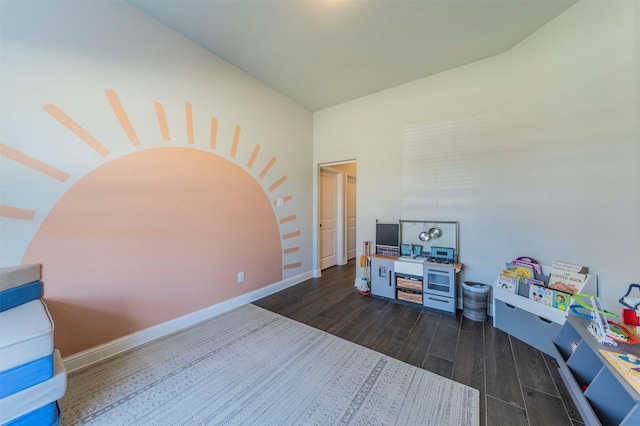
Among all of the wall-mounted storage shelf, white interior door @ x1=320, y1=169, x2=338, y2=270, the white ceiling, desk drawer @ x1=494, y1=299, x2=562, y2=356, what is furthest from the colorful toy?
white interior door @ x1=320, y1=169, x2=338, y2=270

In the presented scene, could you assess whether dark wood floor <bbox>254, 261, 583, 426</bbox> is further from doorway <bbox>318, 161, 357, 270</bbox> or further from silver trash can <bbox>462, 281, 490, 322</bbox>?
doorway <bbox>318, 161, 357, 270</bbox>

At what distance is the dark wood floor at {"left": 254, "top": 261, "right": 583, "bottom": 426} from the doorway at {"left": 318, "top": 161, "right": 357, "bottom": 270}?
1.43 metres

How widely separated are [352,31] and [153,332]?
362cm

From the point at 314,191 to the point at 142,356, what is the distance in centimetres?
313

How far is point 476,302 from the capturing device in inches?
99.5

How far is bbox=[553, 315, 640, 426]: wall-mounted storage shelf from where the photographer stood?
1132 millimetres

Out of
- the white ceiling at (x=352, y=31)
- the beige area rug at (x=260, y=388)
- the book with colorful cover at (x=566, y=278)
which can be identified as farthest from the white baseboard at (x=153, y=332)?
the book with colorful cover at (x=566, y=278)

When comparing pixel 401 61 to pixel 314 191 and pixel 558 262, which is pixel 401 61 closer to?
pixel 314 191

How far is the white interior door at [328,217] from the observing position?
450 centimetres

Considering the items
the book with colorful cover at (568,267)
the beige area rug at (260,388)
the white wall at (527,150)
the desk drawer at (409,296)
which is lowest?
the beige area rug at (260,388)

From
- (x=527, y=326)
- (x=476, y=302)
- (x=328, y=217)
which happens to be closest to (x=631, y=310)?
(x=527, y=326)

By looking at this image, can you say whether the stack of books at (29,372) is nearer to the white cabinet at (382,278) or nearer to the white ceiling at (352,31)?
Result: the white ceiling at (352,31)

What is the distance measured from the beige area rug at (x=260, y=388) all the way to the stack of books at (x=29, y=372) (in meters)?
0.37

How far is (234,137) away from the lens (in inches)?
112
